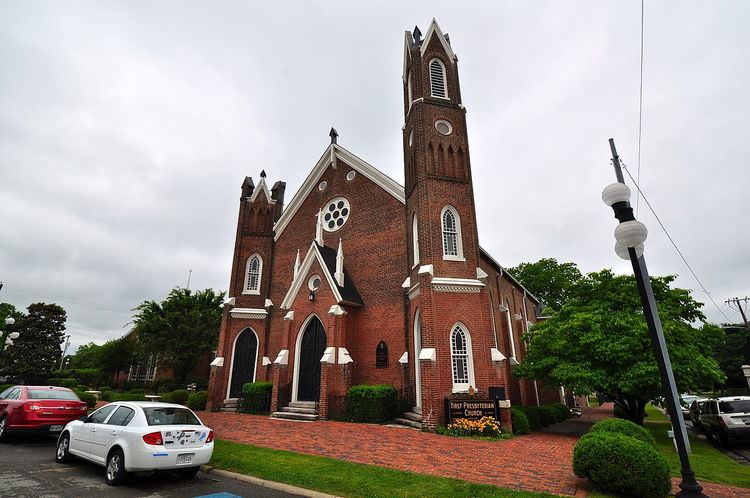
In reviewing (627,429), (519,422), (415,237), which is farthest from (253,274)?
(627,429)

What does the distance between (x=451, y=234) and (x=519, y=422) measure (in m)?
7.78

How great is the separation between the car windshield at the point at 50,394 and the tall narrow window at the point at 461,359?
12422mm

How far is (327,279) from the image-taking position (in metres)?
18.5

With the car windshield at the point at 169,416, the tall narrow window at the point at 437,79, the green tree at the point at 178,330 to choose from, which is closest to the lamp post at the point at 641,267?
the car windshield at the point at 169,416

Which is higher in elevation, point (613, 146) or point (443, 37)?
point (443, 37)

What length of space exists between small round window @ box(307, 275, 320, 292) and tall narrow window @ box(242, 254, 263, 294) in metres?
5.55

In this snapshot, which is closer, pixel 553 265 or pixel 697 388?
pixel 697 388

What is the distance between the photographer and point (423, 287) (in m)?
15.0

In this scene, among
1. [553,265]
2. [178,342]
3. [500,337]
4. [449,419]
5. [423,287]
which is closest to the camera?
[449,419]

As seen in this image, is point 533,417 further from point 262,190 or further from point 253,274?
point 262,190

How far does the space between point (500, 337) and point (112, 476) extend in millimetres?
17848

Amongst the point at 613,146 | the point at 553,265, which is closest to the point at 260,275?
the point at 613,146

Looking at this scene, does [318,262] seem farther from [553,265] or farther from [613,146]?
[553,265]

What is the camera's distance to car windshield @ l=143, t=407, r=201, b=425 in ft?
23.7
